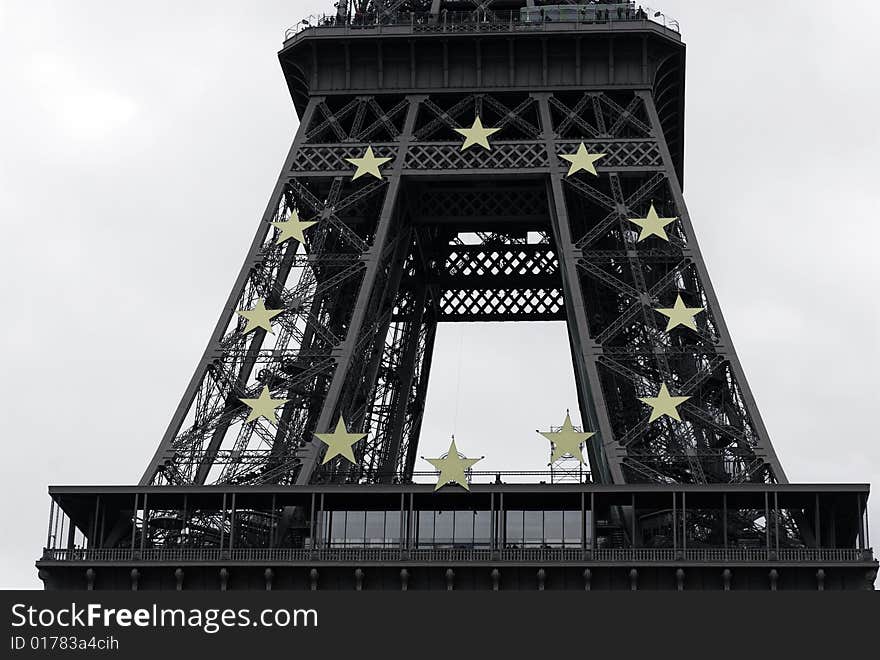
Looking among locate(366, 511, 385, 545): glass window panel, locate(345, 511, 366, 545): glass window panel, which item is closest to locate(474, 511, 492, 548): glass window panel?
locate(366, 511, 385, 545): glass window panel

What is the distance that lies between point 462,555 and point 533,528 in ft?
10.7

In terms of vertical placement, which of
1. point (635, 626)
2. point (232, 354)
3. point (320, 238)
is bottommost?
point (635, 626)

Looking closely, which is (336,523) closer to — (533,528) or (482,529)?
(482,529)

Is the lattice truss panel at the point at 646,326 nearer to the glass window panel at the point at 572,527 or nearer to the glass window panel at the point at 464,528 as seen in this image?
the glass window panel at the point at 572,527

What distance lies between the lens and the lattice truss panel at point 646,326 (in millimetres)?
72312

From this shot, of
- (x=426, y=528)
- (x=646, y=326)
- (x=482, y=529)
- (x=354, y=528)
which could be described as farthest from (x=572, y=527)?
(x=646, y=326)

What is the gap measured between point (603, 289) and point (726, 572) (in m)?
21.3

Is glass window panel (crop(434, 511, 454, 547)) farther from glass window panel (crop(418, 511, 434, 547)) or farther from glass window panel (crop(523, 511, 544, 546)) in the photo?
glass window panel (crop(523, 511, 544, 546))

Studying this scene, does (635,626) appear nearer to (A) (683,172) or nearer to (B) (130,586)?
(B) (130,586)

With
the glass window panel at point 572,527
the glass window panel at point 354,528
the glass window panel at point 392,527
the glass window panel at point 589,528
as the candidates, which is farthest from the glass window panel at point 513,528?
the glass window panel at point 354,528

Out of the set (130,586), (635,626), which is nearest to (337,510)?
(130,586)

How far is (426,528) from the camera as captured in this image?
2781 inches

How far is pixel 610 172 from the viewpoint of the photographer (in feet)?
264

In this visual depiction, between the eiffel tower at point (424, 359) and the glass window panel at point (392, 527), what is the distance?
96 millimetres
